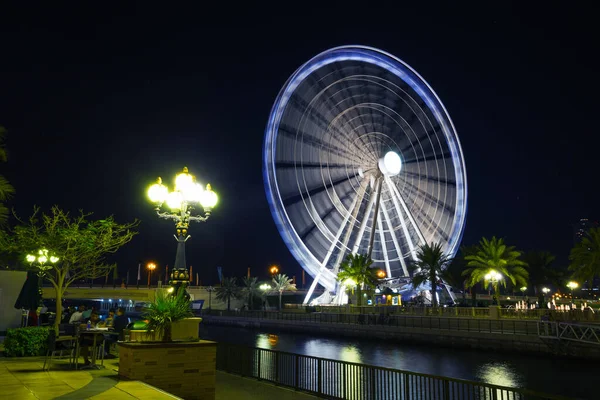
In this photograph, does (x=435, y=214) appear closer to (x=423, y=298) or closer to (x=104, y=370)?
(x=423, y=298)

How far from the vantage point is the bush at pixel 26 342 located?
510 inches

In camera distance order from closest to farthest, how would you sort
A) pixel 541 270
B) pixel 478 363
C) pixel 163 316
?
pixel 163 316 → pixel 478 363 → pixel 541 270

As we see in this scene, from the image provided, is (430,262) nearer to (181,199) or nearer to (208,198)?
(208,198)

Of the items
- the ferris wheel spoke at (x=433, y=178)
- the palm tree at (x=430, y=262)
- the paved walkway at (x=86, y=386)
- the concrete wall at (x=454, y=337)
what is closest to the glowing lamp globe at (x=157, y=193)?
the paved walkway at (x=86, y=386)

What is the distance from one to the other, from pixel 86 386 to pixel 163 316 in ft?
5.40

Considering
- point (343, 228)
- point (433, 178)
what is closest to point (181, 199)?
point (343, 228)

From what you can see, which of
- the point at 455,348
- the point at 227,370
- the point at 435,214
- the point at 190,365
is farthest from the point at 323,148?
the point at 190,365

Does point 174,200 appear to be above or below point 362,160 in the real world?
below

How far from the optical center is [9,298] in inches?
739

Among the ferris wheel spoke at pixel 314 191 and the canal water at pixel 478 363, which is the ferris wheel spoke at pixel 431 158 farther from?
the canal water at pixel 478 363

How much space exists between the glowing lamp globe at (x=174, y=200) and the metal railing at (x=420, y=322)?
22652 millimetres

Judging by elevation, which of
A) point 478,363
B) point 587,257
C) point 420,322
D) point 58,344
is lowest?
point 478,363

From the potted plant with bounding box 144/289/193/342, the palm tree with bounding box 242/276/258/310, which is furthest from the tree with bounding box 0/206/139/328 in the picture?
the palm tree with bounding box 242/276/258/310

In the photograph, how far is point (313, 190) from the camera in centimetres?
4647
